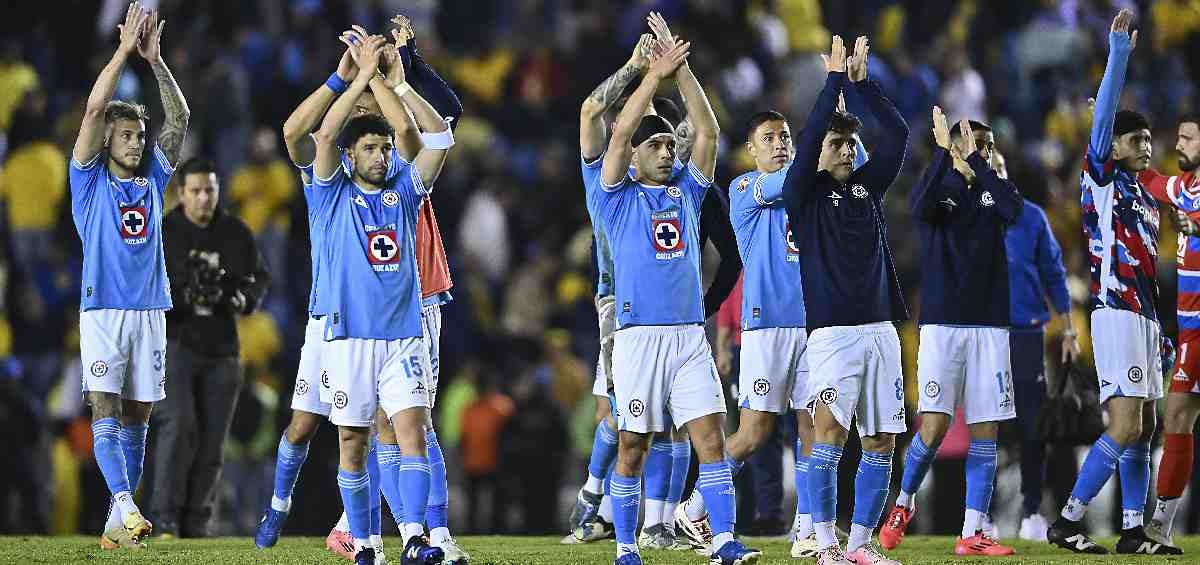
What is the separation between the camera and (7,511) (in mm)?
14086

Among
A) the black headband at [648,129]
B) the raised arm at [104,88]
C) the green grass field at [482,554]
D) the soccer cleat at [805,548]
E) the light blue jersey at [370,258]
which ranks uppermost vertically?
the raised arm at [104,88]

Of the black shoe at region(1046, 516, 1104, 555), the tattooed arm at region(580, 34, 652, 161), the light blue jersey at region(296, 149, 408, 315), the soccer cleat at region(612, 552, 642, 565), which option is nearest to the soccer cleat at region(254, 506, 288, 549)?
the light blue jersey at region(296, 149, 408, 315)

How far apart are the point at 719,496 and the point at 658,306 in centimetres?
97

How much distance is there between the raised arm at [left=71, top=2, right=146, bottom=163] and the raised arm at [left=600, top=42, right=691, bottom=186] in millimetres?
3034

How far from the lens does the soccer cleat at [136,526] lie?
10125 millimetres

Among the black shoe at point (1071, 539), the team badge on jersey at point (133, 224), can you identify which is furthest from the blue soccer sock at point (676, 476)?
the team badge on jersey at point (133, 224)

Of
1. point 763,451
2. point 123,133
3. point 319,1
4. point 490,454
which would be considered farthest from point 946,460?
point 319,1

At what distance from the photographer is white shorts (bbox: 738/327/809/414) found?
1057 centimetres

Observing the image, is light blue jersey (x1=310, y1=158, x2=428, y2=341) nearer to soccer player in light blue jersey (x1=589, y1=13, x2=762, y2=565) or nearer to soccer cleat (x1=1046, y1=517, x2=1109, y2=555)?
soccer player in light blue jersey (x1=589, y1=13, x2=762, y2=565)

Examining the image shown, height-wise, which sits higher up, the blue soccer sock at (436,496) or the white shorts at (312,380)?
the white shorts at (312,380)

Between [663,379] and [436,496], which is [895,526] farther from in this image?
[436,496]

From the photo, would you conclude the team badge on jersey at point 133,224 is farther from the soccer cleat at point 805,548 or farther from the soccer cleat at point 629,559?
the soccer cleat at point 805,548

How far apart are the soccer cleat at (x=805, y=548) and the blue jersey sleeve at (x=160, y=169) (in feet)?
14.0

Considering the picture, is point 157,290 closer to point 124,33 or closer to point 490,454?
point 124,33
